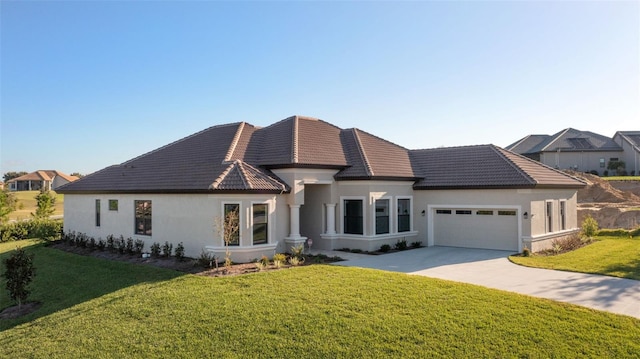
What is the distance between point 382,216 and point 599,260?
9.55 metres

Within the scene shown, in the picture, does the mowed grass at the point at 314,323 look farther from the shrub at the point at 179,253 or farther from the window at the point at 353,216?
the window at the point at 353,216

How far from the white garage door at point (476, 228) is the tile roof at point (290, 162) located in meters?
1.50

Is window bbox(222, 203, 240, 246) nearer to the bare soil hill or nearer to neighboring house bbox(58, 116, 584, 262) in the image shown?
neighboring house bbox(58, 116, 584, 262)

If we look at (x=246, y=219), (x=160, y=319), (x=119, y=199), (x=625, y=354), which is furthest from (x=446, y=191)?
(x=119, y=199)

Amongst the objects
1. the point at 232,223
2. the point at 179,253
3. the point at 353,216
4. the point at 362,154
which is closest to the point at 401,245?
the point at 353,216

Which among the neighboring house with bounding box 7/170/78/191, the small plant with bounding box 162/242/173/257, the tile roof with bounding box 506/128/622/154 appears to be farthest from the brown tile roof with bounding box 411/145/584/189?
the neighboring house with bounding box 7/170/78/191

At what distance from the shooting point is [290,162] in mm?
19969

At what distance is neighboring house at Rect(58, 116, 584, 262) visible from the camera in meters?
18.3

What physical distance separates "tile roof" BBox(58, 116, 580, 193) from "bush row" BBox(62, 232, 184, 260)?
2552 millimetres

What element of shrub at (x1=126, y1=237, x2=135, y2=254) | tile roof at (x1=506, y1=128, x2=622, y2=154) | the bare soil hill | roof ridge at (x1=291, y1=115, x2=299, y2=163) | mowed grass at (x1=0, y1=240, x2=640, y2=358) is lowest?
mowed grass at (x1=0, y1=240, x2=640, y2=358)

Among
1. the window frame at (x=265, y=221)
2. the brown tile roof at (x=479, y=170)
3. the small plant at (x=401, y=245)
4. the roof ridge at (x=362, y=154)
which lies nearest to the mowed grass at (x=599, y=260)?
the brown tile roof at (x=479, y=170)

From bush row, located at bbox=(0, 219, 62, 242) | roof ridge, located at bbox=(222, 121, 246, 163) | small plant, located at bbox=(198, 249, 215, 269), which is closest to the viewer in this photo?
small plant, located at bbox=(198, 249, 215, 269)

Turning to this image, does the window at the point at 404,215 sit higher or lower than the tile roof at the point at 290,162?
lower

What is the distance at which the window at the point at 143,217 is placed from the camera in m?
20.5
